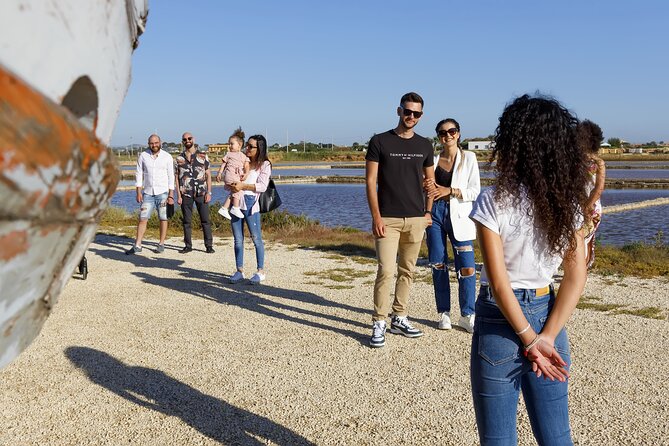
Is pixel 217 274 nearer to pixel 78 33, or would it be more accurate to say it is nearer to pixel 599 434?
pixel 599 434

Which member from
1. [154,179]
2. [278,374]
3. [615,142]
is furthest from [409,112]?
[615,142]

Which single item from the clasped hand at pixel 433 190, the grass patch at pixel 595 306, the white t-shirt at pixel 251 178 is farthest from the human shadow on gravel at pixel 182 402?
the grass patch at pixel 595 306

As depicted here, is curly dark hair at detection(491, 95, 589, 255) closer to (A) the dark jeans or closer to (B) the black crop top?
(B) the black crop top

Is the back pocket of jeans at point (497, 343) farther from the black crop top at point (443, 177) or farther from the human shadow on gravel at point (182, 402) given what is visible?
the black crop top at point (443, 177)

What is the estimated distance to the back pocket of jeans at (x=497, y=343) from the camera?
8.16 ft

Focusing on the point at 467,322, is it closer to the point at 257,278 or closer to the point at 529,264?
the point at 257,278

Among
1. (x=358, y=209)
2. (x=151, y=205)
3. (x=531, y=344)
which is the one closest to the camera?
(x=531, y=344)

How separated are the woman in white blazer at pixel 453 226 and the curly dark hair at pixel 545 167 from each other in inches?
138

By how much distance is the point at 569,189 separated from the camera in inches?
98.7

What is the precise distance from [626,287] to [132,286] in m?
6.33

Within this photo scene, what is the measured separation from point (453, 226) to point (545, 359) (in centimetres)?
367

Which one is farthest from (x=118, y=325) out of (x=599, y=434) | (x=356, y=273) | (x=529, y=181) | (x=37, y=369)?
(x=529, y=181)

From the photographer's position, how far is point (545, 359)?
2.46 meters

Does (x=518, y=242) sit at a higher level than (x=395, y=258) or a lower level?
higher
